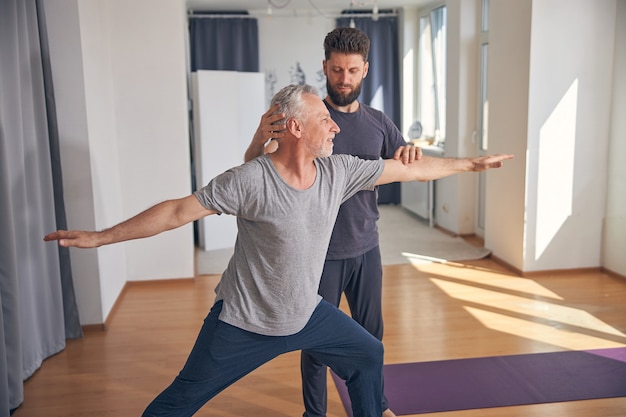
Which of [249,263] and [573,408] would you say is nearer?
[249,263]

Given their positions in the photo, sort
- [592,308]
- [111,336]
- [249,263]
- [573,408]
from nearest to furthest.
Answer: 1. [249,263]
2. [573,408]
3. [111,336]
4. [592,308]

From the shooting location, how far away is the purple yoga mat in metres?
2.89

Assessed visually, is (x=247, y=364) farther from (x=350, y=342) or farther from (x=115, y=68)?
(x=115, y=68)

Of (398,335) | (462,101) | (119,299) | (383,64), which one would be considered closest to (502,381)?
(398,335)

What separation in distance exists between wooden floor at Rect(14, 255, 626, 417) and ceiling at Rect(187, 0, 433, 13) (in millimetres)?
3531

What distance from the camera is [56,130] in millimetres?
3496

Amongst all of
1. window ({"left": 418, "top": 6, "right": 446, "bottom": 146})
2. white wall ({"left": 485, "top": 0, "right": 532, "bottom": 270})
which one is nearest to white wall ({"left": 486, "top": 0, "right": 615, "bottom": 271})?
white wall ({"left": 485, "top": 0, "right": 532, "bottom": 270})

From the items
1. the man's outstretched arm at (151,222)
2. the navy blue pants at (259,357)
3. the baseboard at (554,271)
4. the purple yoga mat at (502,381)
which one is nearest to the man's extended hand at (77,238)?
the man's outstretched arm at (151,222)

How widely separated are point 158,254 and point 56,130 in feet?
5.15

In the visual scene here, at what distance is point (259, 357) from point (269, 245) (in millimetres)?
362

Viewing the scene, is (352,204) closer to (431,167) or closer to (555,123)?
(431,167)

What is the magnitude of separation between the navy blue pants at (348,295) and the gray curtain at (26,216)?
1289 mm

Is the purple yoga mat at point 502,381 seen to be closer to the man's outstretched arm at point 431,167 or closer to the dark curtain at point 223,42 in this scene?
the man's outstretched arm at point 431,167

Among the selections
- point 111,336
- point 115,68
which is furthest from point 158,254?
point 115,68
